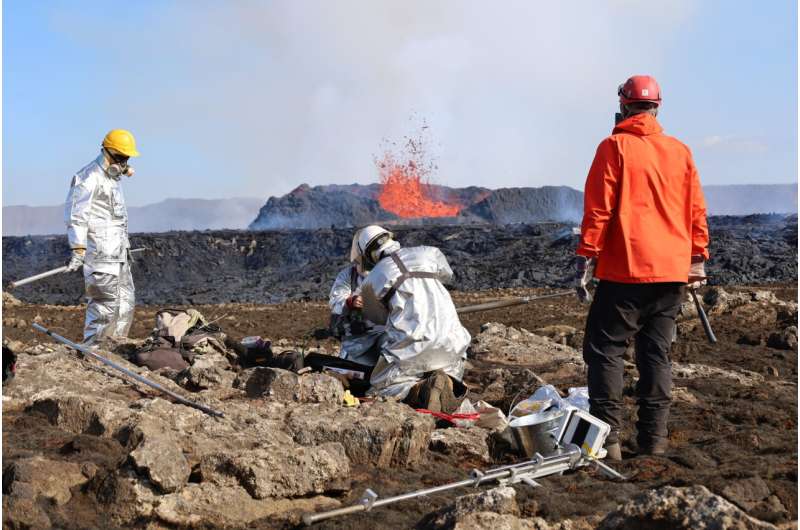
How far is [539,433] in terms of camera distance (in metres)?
5.27

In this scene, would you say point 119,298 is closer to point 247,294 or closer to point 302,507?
point 302,507

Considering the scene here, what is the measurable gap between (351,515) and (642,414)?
2129 millimetres

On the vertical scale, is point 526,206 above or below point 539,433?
above

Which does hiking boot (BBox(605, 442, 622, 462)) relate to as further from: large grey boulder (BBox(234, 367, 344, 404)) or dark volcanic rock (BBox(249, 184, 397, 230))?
dark volcanic rock (BBox(249, 184, 397, 230))

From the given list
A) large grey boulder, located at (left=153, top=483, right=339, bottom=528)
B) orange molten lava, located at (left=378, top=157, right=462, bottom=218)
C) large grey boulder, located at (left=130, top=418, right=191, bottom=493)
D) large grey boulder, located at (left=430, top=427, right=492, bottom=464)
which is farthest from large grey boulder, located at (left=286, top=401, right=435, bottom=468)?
orange molten lava, located at (left=378, top=157, right=462, bottom=218)

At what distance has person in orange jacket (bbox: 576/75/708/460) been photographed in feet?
17.0

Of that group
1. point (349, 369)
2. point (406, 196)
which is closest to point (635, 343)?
point (349, 369)

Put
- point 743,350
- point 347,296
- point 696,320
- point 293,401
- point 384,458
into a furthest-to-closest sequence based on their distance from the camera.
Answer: point 696,320 < point 743,350 < point 347,296 < point 293,401 < point 384,458

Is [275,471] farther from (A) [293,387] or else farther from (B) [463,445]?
(A) [293,387]

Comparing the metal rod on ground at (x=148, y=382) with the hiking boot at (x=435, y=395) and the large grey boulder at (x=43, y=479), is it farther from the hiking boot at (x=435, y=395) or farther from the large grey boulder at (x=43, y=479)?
the hiking boot at (x=435, y=395)

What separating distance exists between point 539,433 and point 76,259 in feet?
16.6

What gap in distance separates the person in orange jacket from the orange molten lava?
151ft

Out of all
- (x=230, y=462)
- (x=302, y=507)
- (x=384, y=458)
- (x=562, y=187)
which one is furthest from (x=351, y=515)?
(x=562, y=187)

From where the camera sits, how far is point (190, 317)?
9.42m
